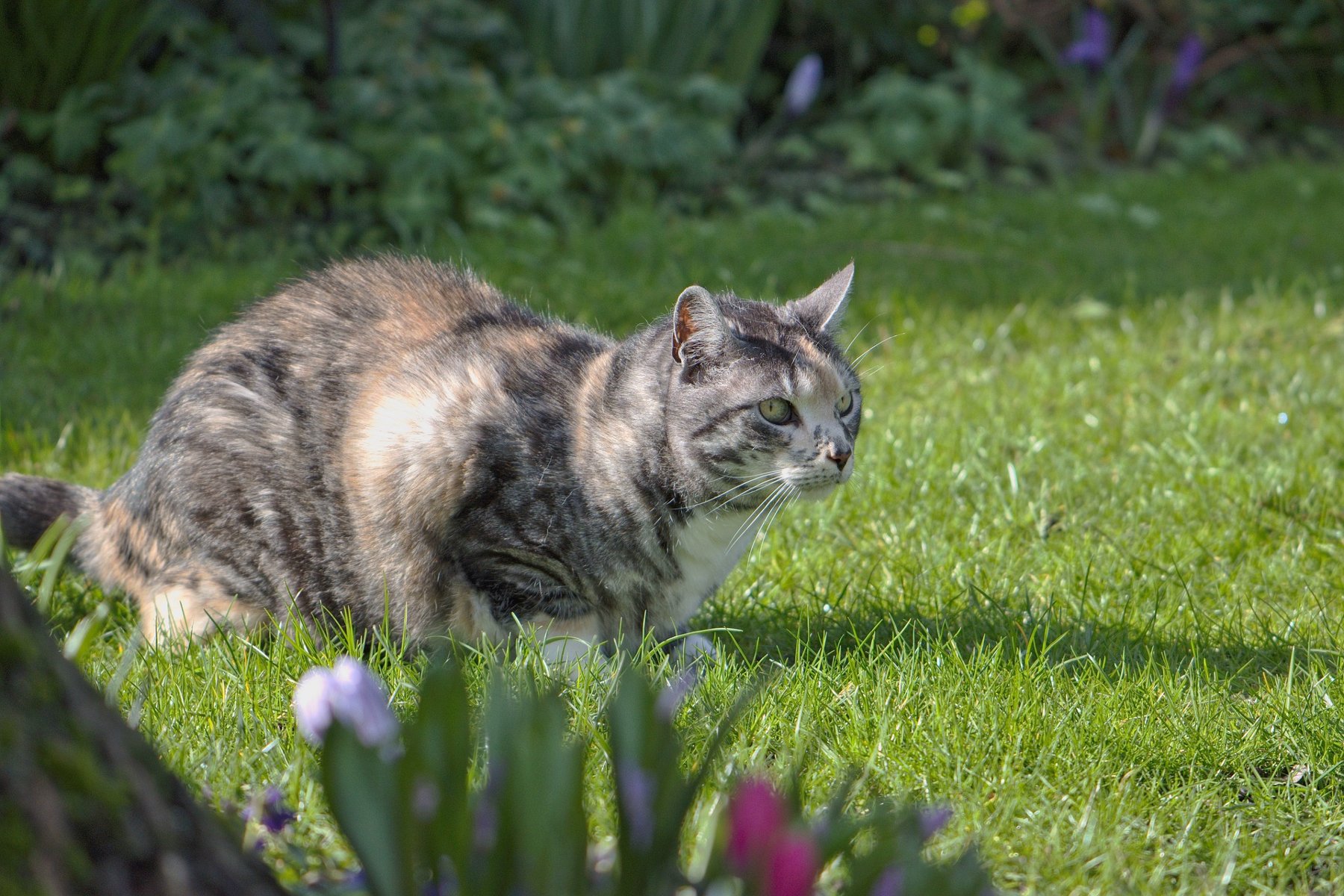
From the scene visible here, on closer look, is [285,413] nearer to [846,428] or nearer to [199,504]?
[199,504]

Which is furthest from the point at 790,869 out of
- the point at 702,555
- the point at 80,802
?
the point at 702,555

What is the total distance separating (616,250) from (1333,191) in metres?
5.20

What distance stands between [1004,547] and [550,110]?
456 centimetres

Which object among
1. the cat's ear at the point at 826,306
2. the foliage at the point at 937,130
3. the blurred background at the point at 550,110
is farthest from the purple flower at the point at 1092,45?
the cat's ear at the point at 826,306

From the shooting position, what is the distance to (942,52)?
930cm

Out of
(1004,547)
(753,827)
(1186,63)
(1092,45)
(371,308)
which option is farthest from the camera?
(1186,63)

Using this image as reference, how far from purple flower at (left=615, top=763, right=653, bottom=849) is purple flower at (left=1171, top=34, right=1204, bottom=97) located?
8.84 metres

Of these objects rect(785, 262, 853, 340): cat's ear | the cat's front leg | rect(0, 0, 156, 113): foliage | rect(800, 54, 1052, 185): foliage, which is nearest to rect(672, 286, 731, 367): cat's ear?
rect(785, 262, 853, 340): cat's ear

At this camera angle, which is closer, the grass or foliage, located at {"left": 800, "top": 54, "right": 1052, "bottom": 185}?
the grass

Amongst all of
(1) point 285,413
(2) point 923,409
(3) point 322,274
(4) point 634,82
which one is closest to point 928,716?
(1) point 285,413

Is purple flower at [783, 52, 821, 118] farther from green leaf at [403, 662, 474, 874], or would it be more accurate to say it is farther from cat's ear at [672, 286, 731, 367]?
green leaf at [403, 662, 474, 874]

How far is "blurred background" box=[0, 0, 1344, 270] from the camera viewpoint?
6367mm

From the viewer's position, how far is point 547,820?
1.43 metres

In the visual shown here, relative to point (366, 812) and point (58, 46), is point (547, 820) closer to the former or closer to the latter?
point (366, 812)
